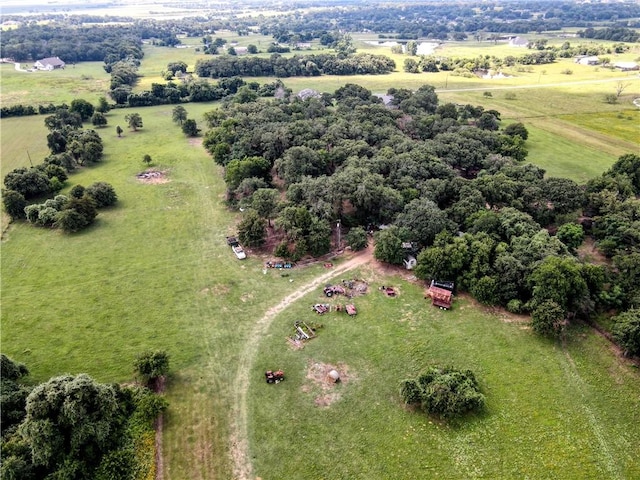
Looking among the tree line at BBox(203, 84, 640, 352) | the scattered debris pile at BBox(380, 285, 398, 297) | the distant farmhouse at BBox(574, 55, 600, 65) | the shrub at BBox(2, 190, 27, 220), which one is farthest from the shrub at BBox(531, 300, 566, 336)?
the distant farmhouse at BBox(574, 55, 600, 65)

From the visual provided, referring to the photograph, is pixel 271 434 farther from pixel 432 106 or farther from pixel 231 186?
pixel 432 106

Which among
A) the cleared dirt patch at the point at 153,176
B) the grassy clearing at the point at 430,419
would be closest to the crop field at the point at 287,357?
the grassy clearing at the point at 430,419

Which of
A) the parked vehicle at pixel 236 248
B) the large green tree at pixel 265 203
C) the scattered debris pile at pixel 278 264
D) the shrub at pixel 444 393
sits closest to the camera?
the shrub at pixel 444 393

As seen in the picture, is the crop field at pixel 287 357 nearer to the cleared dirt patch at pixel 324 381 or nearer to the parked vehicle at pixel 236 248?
the cleared dirt patch at pixel 324 381

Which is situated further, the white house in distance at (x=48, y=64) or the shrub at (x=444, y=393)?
the white house in distance at (x=48, y=64)

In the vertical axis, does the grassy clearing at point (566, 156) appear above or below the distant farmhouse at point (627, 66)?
below

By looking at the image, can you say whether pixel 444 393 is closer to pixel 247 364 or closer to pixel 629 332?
pixel 247 364

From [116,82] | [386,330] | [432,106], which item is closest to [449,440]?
[386,330]
